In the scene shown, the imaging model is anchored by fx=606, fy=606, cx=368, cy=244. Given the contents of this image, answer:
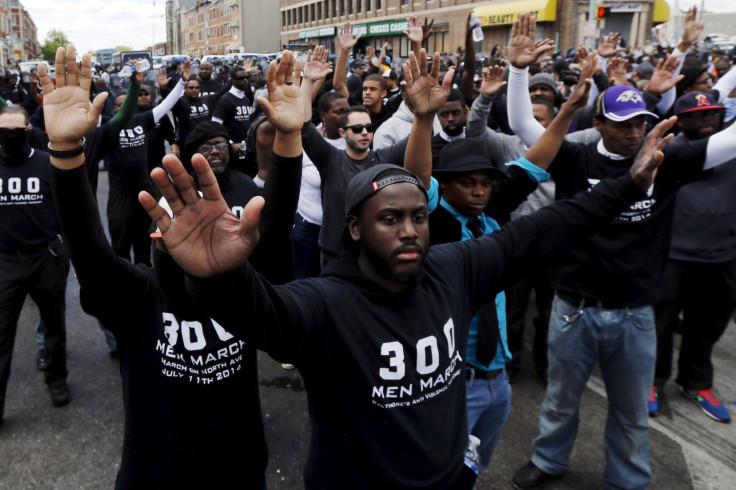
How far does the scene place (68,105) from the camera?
1.83m

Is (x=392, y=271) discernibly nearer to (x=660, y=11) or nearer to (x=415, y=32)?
(x=415, y=32)

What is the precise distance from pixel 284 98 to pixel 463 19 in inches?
1735

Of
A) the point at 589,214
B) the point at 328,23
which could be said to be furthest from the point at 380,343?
the point at 328,23

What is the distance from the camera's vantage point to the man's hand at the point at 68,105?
1780mm

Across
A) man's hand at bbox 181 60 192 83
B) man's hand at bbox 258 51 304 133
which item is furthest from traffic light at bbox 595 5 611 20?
man's hand at bbox 258 51 304 133

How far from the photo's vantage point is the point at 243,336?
5.20ft

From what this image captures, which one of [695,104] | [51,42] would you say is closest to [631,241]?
[695,104]

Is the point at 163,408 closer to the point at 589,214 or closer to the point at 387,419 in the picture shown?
the point at 387,419

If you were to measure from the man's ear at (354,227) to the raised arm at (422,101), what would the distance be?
0.94 metres

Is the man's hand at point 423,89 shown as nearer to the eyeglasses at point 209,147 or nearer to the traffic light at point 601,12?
the eyeglasses at point 209,147

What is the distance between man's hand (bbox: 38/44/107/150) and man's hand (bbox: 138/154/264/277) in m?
0.48

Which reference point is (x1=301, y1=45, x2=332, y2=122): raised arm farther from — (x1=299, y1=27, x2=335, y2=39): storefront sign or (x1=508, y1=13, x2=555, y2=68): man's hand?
(x1=299, y1=27, x2=335, y2=39): storefront sign

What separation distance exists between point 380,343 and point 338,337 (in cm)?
13

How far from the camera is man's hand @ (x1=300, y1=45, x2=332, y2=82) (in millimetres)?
3699
